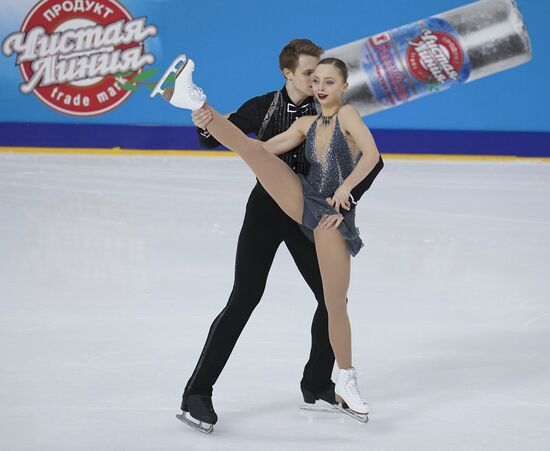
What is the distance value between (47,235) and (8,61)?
316 cm

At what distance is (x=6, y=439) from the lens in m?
2.03

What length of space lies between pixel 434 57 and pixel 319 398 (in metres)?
4.27

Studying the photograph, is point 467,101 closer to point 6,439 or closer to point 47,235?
point 47,235

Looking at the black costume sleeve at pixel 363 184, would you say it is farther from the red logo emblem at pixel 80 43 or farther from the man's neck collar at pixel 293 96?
the red logo emblem at pixel 80 43

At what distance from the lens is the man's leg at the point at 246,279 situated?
215 cm

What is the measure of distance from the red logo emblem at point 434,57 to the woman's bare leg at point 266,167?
4242mm

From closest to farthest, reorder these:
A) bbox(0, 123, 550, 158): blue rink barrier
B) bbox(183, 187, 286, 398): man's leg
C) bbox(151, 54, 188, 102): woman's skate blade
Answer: bbox(151, 54, 188, 102): woman's skate blade
bbox(183, 187, 286, 398): man's leg
bbox(0, 123, 550, 158): blue rink barrier

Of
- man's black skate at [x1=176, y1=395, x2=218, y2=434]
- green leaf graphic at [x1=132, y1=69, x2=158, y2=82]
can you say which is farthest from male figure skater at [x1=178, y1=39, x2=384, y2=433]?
green leaf graphic at [x1=132, y1=69, x2=158, y2=82]

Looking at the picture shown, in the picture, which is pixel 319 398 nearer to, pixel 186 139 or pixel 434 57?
pixel 434 57

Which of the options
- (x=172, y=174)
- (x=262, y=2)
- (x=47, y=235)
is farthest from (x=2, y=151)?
(x=47, y=235)

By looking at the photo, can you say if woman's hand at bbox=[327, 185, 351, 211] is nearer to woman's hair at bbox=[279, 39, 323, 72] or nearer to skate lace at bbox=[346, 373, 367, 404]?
woman's hair at bbox=[279, 39, 323, 72]

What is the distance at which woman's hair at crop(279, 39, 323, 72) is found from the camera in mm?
2119

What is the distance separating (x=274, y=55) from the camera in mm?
7113

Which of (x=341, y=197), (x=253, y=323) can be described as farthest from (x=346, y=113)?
(x=253, y=323)
